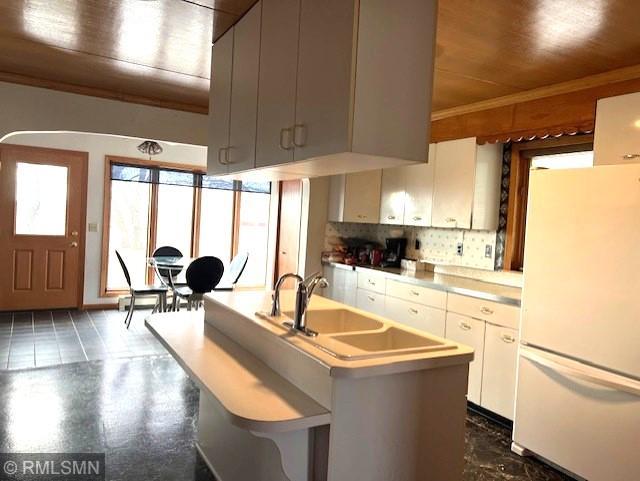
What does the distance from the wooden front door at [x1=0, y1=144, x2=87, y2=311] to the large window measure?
1.15ft

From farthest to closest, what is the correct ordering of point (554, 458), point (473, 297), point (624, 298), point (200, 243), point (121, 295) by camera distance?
1. point (200, 243)
2. point (121, 295)
3. point (473, 297)
4. point (554, 458)
5. point (624, 298)

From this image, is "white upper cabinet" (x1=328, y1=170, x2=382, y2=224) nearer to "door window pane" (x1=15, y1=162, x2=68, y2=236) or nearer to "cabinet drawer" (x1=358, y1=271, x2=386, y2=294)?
"cabinet drawer" (x1=358, y1=271, x2=386, y2=294)

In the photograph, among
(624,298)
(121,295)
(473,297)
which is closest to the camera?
(624,298)

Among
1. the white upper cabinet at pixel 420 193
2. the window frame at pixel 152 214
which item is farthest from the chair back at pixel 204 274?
the white upper cabinet at pixel 420 193

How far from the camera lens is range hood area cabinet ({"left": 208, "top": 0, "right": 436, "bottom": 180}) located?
147cm

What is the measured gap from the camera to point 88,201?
5.93m

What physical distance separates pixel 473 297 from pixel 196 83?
7.77ft

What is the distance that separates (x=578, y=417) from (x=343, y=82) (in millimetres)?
2051

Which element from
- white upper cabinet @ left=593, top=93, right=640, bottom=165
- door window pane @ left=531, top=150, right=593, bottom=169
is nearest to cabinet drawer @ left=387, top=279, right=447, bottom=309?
door window pane @ left=531, top=150, right=593, bottom=169

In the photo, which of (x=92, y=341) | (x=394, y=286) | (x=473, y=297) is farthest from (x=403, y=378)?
(x=92, y=341)

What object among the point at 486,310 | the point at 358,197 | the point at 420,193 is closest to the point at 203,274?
the point at 358,197

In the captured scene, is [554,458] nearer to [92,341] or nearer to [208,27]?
[208,27]

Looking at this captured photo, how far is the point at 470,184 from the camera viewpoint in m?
3.56

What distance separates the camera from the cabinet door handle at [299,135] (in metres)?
1.67
